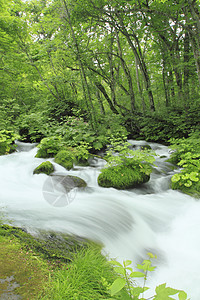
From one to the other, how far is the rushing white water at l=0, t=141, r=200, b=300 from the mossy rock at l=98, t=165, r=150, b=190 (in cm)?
16

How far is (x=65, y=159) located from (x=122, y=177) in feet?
6.50

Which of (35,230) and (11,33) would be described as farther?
(11,33)

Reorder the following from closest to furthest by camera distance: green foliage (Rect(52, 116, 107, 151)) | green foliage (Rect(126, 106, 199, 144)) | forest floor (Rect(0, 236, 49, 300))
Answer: forest floor (Rect(0, 236, 49, 300)) → green foliage (Rect(52, 116, 107, 151)) → green foliage (Rect(126, 106, 199, 144))

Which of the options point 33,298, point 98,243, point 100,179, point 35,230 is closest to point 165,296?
point 33,298

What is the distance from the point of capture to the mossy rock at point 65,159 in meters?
5.03

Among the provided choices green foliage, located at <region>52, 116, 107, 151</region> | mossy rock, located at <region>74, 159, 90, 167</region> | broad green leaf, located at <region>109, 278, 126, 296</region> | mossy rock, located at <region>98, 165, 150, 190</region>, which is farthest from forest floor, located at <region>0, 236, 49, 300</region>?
green foliage, located at <region>52, 116, 107, 151</region>

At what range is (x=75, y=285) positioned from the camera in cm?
142

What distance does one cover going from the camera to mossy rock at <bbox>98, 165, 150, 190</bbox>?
164 inches

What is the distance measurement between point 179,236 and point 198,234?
12.5 inches

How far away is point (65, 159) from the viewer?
5.20m

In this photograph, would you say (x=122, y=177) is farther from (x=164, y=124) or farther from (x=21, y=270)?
(x=164, y=124)

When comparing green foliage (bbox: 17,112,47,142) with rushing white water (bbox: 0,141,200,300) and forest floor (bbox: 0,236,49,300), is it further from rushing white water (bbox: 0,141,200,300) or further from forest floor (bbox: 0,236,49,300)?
forest floor (bbox: 0,236,49,300)

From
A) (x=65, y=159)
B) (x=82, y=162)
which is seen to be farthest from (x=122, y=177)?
(x=65, y=159)

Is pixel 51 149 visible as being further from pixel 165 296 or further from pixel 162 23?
pixel 162 23
